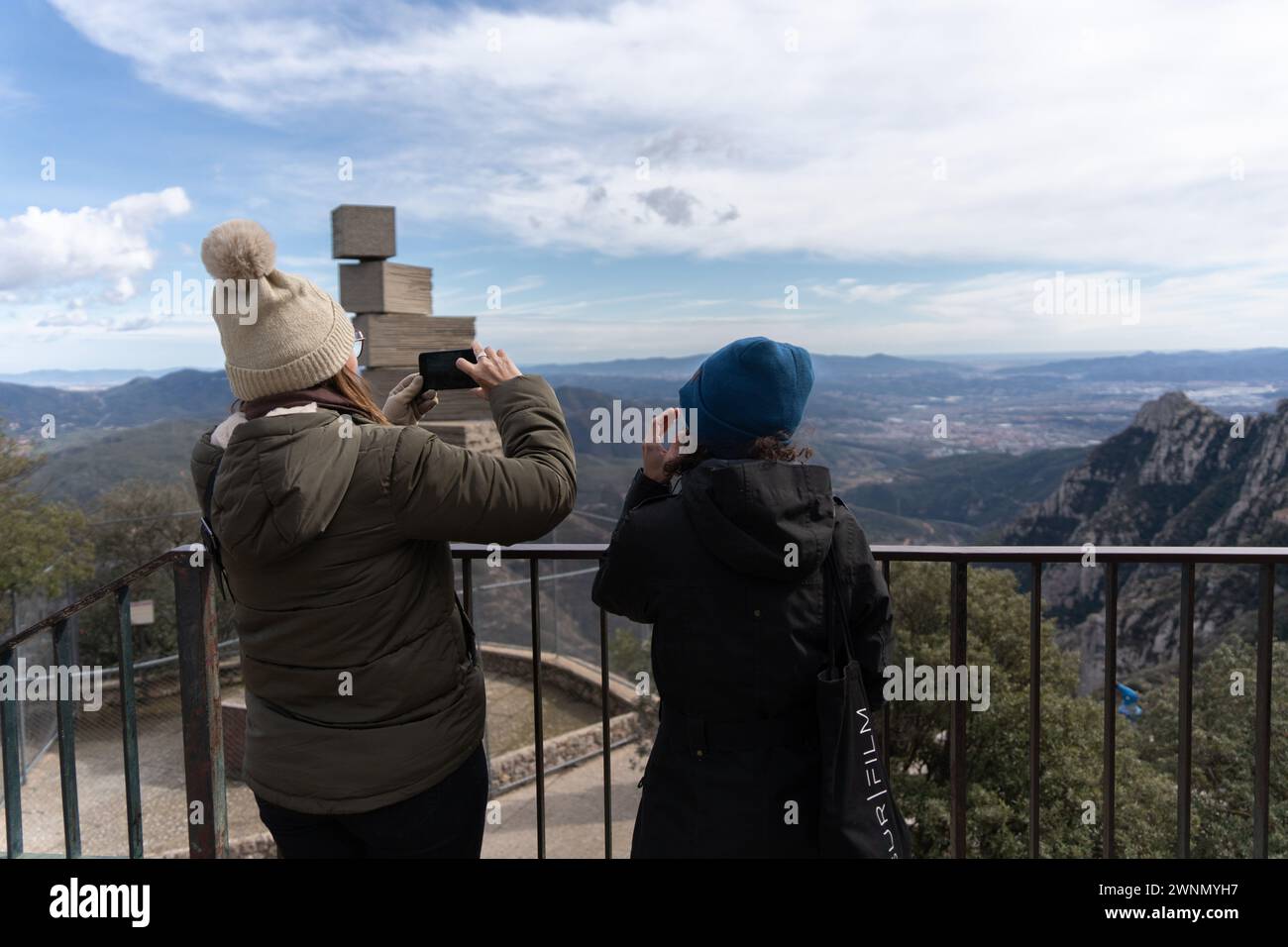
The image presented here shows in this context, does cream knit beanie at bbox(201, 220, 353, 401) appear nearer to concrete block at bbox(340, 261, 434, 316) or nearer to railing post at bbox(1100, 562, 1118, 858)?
railing post at bbox(1100, 562, 1118, 858)

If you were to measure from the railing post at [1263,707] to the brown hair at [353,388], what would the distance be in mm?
2301

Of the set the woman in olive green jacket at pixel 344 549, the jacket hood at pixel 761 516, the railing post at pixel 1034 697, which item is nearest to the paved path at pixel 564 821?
the railing post at pixel 1034 697

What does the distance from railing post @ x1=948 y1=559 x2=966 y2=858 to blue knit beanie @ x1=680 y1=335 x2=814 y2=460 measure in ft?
3.09

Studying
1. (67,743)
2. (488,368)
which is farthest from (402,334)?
(488,368)

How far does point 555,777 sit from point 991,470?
52.0 m

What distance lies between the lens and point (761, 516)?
160cm

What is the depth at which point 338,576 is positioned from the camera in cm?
164

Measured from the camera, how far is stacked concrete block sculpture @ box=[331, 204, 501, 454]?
8047 millimetres

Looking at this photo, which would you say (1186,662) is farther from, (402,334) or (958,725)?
(402,334)

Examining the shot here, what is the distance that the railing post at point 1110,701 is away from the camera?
2.34 metres

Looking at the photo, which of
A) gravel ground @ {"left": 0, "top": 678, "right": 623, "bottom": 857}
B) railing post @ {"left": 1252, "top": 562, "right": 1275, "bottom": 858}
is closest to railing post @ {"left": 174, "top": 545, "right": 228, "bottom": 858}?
railing post @ {"left": 1252, "top": 562, "right": 1275, "bottom": 858}

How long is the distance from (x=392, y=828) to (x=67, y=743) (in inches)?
64.1

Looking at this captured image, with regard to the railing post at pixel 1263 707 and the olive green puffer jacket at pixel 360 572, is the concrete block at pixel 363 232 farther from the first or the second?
the railing post at pixel 1263 707

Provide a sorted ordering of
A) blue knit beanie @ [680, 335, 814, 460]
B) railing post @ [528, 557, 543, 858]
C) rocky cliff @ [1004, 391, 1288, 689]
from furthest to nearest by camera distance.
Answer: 1. rocky cliff @ [1004, 391, 1288, 689]
2. railing post @ [528, 557, 543, 858]
3. blue knit beanie @ [680, 335, 814, 460]
